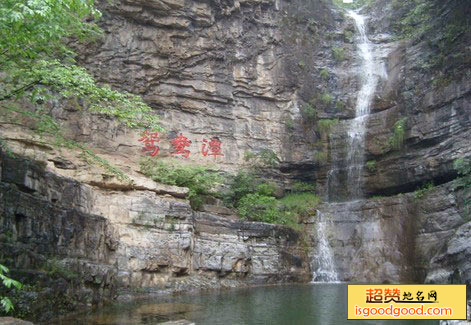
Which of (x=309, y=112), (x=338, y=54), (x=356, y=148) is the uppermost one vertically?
(x=338, y=54)

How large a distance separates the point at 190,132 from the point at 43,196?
432 inches

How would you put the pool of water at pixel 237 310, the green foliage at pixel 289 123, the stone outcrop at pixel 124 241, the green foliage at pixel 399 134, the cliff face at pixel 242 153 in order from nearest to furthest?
the pool of water at pixel 237 310 < the stone outcrop at pixel 124 241 < the cliff face at pixel 242 153 < the green foliage at pixel 399 134 < the green foliage at pixel 289 123

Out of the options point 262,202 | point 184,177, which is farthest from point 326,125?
point 184,177

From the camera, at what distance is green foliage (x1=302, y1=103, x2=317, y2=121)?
75.8ft

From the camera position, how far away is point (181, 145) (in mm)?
20719

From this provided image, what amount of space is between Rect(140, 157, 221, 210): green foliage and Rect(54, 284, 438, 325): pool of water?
15.4ft

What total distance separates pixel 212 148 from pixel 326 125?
20.2 feet

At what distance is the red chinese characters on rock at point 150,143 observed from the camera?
65.2ft

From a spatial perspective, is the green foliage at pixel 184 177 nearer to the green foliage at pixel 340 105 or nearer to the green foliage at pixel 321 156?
the green foliage at pixel 321 156

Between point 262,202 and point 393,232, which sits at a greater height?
point 262,202

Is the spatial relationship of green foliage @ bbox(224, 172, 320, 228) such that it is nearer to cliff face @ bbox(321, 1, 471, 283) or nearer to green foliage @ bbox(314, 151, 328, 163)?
cliff face @ bbox(321, 1, 471, 283)

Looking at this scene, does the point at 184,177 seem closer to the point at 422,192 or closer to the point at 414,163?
the point at 422,192

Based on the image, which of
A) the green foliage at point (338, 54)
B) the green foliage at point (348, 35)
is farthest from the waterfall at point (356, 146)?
the green foliage at point (348, 35)

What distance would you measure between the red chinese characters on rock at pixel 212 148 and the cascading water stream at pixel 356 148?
5745 mm
